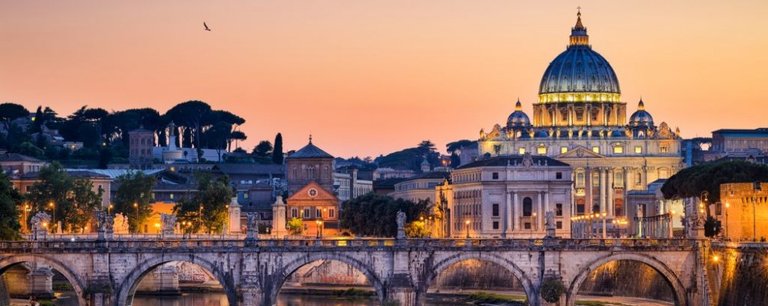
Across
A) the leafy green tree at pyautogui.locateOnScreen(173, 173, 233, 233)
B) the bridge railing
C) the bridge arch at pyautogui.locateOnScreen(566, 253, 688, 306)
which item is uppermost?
the leafy green tree at pyautogui.locateOnScreen(173, 173, 233, 233)

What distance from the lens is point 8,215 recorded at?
112 m

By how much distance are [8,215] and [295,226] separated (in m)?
68.8

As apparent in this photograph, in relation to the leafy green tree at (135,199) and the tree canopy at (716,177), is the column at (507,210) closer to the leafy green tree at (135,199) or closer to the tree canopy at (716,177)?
the leafy green tree at (135,199)

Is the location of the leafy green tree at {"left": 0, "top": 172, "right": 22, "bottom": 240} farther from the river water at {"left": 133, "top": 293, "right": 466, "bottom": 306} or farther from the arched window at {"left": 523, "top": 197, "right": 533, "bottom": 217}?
the arched window at {"left": 523, "top": 197, "right": 533, "bottom": 217}

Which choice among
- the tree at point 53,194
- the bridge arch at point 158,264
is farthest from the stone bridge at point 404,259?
the tree at point 53,194

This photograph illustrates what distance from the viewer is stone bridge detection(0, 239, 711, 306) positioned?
322ft

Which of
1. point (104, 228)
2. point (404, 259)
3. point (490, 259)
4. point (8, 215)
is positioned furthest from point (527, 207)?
point (104, 228)

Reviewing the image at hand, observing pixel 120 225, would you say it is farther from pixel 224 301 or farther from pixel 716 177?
pixel 716 177

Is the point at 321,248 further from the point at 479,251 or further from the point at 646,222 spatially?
the point at 646,222

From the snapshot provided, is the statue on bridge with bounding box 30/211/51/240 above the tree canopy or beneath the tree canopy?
beneath

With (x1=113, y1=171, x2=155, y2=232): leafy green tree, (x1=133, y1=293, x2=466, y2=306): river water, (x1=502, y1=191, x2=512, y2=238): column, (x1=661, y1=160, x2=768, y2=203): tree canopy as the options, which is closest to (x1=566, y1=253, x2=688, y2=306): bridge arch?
(x1=133, y1=293, x2=466, y2=306): river water

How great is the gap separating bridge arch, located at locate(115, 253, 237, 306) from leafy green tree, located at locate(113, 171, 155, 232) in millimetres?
55777

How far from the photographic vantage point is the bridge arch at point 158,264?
97.1 metres

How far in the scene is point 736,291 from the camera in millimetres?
94000
